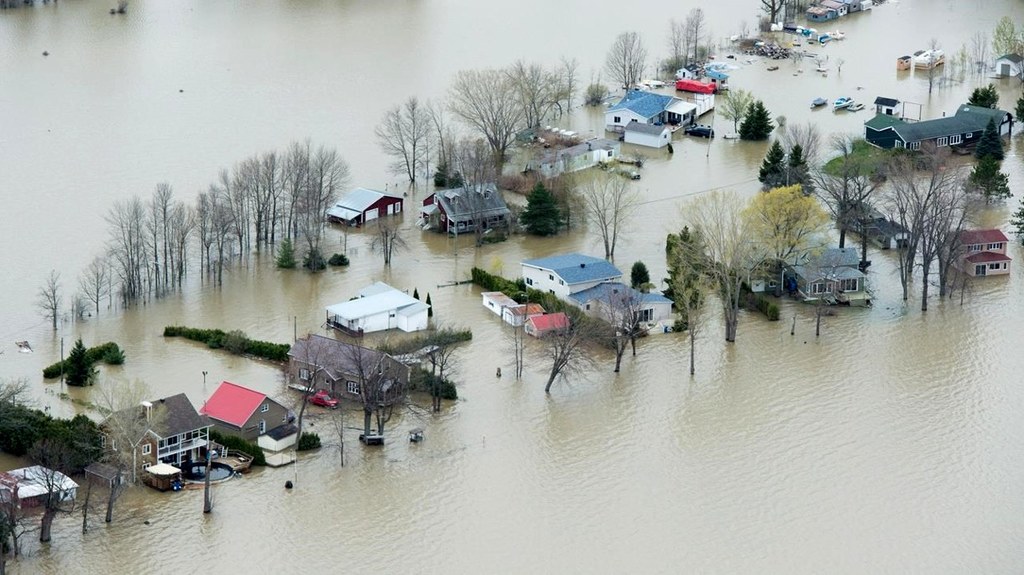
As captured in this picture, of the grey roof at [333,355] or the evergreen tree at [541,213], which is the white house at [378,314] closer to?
the grey roof at [333,355]

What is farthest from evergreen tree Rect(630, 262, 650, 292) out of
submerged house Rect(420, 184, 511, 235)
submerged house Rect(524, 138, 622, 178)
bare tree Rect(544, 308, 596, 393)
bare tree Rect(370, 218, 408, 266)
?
submerged house Rect(524, 138, 622, 178)

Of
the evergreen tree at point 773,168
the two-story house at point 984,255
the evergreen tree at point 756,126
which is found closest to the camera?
the two-story house at point 984,255

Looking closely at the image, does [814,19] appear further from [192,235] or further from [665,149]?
[192,235]

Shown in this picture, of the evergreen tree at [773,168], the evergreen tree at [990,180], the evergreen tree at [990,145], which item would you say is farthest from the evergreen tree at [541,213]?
the evergreen tree at [990,145]

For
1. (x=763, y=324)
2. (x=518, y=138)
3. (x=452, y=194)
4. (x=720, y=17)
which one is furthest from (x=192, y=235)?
(x=720, y=17)

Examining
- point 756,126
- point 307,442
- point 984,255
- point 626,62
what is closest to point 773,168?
point 756,126

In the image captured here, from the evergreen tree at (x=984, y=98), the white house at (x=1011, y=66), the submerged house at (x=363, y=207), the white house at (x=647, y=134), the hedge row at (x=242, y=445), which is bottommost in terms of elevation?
the hedge row at (x=242, y=445)

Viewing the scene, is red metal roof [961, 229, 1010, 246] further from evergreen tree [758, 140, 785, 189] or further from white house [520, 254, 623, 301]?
white house [520, 254, 623, 301]
